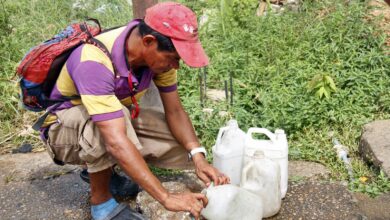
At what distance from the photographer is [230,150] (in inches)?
111

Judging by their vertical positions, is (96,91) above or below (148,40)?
below

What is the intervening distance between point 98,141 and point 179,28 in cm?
77

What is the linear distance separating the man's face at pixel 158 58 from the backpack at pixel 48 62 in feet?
0.76

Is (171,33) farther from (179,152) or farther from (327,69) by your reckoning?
(327,69)

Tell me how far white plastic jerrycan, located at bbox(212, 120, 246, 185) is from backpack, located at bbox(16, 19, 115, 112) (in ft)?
2.97

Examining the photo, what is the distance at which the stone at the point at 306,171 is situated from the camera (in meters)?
3.24

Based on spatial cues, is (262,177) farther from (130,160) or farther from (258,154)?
(130,160)

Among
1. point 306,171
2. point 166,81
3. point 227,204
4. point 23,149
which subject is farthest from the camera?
point 23,149

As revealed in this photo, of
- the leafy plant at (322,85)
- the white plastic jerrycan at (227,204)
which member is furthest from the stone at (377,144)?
the white plastic jerrycan at (227,204)

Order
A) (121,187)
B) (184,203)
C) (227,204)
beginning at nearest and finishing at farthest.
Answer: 1. (184,203)
2. (227,204)
3. (121,187)

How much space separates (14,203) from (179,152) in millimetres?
1201

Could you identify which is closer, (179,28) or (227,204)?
(179,28)

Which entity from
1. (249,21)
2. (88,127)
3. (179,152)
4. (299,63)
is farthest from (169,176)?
(249,21)

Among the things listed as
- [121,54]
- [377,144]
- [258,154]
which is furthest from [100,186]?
[377,144]
